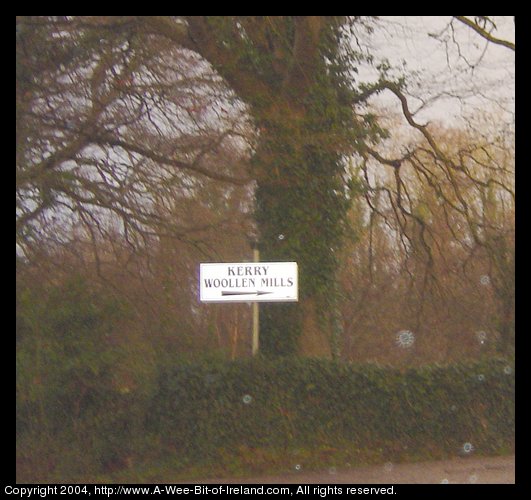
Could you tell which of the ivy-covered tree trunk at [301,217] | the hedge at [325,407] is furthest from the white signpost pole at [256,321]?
the hedge at [325,407]

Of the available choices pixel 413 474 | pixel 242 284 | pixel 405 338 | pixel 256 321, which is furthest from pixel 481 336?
pixel 242 284

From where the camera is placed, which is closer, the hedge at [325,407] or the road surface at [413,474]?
the road surface at [413,474]

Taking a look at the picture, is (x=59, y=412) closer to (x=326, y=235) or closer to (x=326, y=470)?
(x=326, y=470)

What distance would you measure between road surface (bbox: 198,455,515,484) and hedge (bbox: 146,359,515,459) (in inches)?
16.5

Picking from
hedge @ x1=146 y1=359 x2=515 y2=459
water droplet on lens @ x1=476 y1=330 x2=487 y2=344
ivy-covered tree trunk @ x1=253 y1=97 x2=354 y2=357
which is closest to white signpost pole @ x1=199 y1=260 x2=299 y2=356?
hedge @ x1=146 y1=359 x2=515 y2=459

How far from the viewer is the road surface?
8.95 metres

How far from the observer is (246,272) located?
32.7 ft

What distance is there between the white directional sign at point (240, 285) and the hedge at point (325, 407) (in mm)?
963

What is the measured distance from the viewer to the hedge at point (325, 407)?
32.4 feet

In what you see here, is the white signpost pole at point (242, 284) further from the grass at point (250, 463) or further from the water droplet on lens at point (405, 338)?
the water droplet on lens at point (405, 338)

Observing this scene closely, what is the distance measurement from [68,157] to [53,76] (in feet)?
3.71

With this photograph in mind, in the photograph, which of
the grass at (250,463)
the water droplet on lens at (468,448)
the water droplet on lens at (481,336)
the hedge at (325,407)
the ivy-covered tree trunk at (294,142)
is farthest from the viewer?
the water droplet on lens at (481,336)

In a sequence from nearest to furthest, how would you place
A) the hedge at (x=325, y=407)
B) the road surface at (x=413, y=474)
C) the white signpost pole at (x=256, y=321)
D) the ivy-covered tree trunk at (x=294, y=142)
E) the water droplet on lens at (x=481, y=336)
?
the road surface at (x=413, y=474), the hedge at (x=325, y=407), the white signpost pole at (x=256, y=321), the ivy-covered tree trunk at (x=294, y=142), the water droplet on lens at (x=481, y=336)
